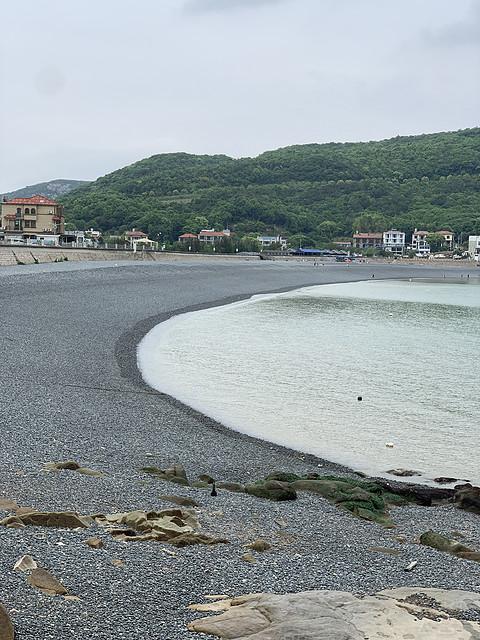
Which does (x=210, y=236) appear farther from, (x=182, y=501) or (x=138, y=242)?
(x=182, y=501)

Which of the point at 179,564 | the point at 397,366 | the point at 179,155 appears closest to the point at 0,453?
the point at 179,564

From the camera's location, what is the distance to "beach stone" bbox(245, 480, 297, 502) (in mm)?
7992

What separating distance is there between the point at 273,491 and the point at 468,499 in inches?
81.5

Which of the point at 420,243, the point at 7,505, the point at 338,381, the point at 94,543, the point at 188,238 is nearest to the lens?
the point at 94,543

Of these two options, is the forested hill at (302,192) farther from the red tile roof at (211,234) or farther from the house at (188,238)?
the house at (188,238)

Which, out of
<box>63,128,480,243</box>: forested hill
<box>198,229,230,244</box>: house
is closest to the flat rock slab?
<box>198,229,230,244</box>: house

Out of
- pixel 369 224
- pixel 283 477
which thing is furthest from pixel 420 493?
pixel 369 224

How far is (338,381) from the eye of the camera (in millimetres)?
16828

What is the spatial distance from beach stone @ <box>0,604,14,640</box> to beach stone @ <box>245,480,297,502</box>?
4155 mm

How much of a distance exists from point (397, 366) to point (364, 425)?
708cm

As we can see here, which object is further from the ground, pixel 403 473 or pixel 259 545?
pixel 259 545

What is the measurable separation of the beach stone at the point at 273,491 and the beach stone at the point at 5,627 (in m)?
4.15

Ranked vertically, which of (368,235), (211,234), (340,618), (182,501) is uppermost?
(368,235)

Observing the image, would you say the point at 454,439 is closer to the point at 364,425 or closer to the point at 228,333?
the point at 364,425
